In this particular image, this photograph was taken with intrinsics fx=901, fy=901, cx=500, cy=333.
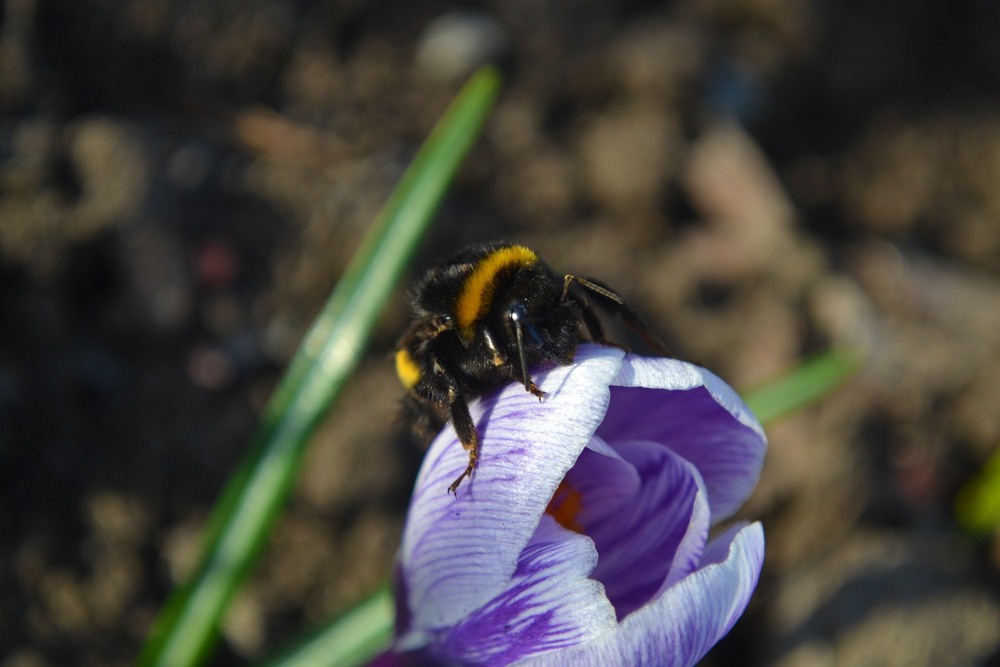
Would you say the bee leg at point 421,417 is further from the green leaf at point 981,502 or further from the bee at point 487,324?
the green leaf at point 981,502

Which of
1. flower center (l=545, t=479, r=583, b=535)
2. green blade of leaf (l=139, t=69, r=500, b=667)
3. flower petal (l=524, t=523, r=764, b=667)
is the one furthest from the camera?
green blade of leaf (l=139, t=69, r=500, b=667)

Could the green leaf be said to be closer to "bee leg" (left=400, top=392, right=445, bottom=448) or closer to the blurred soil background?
the blurred soil background

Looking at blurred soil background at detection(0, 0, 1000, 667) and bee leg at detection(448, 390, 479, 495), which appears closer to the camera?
bee leg at detection(448, 390, 479, 495)

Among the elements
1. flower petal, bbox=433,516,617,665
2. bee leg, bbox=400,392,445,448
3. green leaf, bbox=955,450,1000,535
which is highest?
bee leg, bbox=400,392,445,448

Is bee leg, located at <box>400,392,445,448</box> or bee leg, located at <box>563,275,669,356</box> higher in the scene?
bee leg, located at <box>563,275,669,356</box>

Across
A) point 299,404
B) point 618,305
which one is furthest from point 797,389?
point 299,404

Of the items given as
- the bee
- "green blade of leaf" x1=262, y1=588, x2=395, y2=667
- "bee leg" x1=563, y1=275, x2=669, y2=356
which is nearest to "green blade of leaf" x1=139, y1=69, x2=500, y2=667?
"green blade of leaf" x1=262, y1=588, x2=395, y2=667

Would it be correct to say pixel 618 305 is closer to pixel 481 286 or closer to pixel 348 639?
pixel 481 286

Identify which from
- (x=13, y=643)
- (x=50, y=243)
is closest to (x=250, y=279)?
(x=50, y=243)
